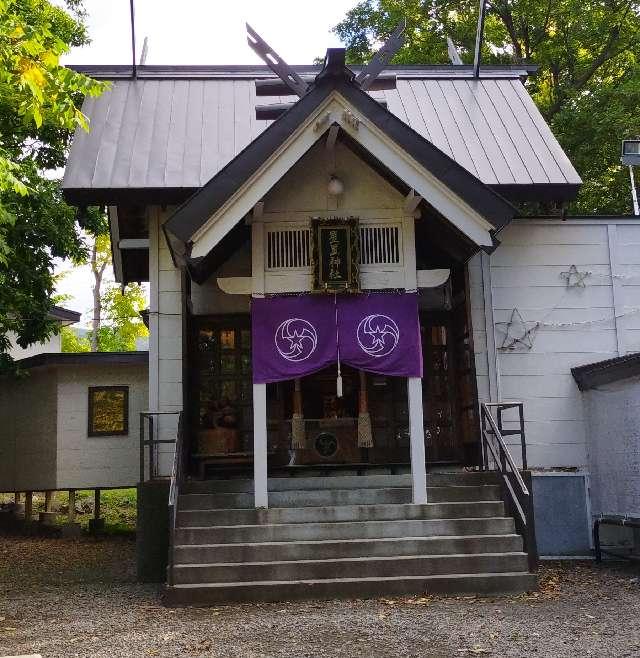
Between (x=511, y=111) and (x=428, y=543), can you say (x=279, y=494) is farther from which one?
(x=511, y=111)

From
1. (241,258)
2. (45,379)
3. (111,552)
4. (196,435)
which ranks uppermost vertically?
(241,258)

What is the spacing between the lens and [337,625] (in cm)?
688

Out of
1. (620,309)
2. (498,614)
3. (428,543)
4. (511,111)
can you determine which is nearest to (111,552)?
(428,543)

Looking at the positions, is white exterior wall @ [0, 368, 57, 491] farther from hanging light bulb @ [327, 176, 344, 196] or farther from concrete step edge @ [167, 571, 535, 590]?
hanging light bulb @ [327, 176, 344, 196]

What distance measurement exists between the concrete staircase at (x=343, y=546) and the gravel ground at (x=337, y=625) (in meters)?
0.22

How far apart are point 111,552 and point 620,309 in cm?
938

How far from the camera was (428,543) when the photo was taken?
836 centimetres

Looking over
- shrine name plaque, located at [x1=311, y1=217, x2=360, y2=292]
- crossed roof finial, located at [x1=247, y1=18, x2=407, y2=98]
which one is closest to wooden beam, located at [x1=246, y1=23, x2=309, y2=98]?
crossed roof finial, located at [x1=247, y1=18, x2=407, y2=98]

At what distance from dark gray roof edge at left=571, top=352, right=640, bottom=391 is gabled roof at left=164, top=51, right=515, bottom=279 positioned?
8.75 ft

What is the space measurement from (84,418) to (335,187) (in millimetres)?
8778

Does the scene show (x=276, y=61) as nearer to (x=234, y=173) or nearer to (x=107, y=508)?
(x=234, y=173)

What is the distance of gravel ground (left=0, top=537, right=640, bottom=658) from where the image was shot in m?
6.16

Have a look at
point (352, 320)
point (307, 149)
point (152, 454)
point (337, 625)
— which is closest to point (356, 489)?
point (352, 320)

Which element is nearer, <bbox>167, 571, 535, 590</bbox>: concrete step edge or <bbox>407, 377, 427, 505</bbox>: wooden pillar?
<bbox>167, 571, 535, 590</bbox>: concrete step edge
